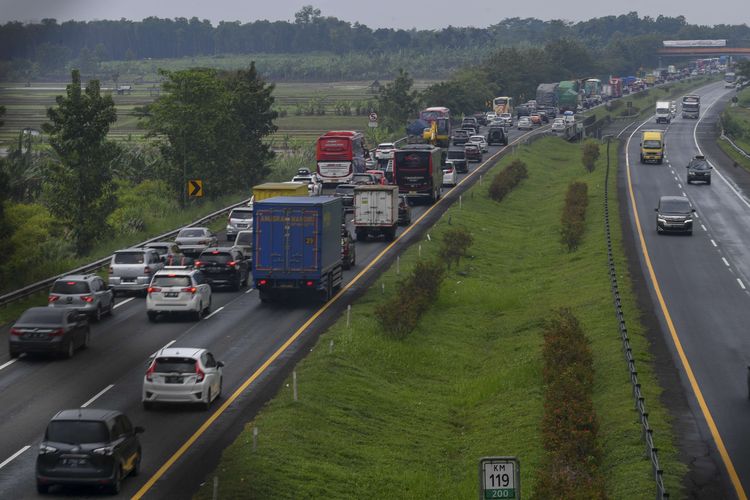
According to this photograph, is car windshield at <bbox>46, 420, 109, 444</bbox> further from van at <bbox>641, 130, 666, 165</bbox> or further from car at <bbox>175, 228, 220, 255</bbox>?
van at <bbox>641, 130, 666, 165</bbox>

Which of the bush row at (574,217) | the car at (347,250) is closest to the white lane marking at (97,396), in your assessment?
the car at (347,250)

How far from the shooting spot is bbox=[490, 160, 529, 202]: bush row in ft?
296

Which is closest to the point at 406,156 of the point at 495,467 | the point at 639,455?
the point at 639,455

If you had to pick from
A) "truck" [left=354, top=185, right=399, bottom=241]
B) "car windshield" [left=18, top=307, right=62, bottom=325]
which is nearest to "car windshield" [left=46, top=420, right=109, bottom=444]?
"car windshield" [left=18, top=307, right=62, bottom=325]

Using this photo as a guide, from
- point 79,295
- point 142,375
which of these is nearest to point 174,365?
point 142,375

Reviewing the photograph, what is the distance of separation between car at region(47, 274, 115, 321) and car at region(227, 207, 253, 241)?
2240 cm

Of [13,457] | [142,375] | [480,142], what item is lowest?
[480,142]

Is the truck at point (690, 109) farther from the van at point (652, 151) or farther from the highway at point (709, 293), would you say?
the highway at point (709, 293)

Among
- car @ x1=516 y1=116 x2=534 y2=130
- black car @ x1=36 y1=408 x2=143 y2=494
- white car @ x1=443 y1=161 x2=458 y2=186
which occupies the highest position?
black car @ x1=36 y1=408 x2=143 y2=494

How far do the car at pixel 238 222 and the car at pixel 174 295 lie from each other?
2237 cm

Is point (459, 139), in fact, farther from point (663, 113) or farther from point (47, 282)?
point (47, 282)

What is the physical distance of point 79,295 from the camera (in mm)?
43938

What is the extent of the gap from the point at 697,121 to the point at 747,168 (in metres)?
74.9

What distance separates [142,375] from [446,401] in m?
8.84
